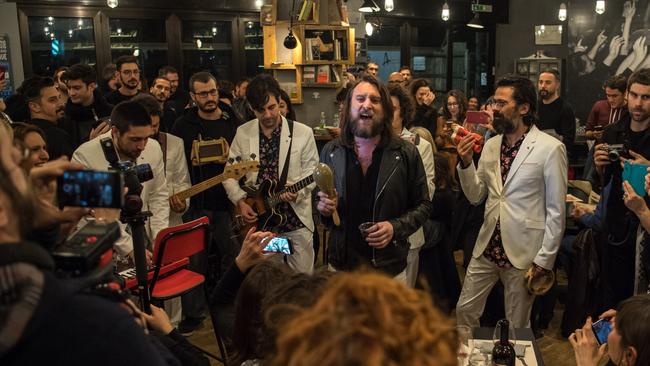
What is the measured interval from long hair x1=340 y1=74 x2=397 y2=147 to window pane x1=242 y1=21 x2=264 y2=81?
21.2 ft

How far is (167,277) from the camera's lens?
3.49 meters

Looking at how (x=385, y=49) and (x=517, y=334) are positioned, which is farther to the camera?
(x=385, y=49)

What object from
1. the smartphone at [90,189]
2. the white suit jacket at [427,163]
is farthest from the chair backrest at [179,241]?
the smartphone at [90,189]

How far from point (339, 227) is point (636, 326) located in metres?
1.46

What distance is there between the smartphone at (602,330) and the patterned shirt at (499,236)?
0.99 metres

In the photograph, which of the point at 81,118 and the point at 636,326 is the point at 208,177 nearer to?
the point at 81,118

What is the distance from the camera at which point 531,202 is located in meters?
3.24

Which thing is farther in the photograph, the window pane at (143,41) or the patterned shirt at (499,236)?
the window pane at (143,41)

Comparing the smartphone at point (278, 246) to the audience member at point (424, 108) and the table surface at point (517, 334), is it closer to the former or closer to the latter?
the table surface at point (517, 334)

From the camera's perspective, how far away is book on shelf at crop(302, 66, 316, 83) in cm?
699

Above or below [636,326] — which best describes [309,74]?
above

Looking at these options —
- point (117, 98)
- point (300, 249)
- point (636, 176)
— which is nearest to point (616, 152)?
point (636, 176)

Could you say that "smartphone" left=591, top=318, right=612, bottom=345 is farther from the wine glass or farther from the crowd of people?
the wine glass

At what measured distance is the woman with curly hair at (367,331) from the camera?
0.85m
